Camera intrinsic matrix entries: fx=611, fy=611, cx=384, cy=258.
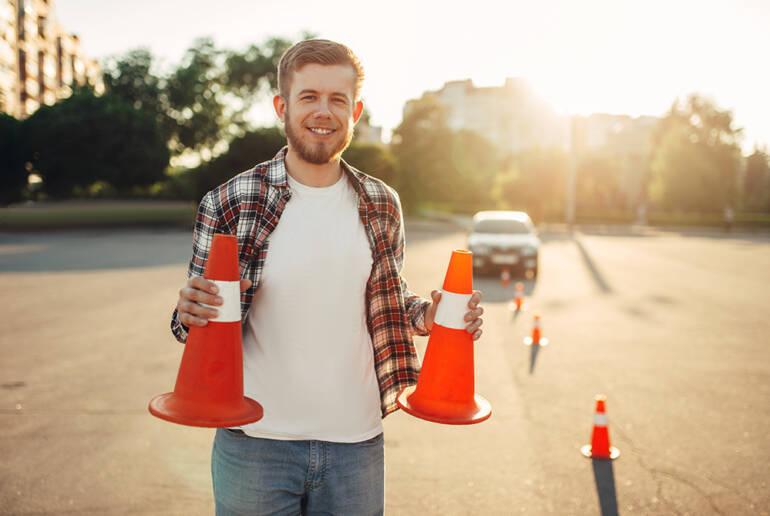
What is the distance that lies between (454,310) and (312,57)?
0.97 meters

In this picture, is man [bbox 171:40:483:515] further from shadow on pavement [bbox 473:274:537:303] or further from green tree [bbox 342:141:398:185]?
green tree [bbox 342:141:398:185]

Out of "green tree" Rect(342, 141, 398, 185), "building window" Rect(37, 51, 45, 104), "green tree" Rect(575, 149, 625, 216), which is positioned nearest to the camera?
"green tree" Rect(342, 141, 398, 185)

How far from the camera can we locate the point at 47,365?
6422 mm

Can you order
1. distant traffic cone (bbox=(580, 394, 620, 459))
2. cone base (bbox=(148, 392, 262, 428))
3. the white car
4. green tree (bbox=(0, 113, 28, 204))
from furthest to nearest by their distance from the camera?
green tree (bbox=(0, 113, 28, 204))
the white car
distant traffic cone (bbox=(580, 394, 620, 459))
cone base (bbox=(148, 392, 262, 428))

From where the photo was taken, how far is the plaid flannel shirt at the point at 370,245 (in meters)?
1.94

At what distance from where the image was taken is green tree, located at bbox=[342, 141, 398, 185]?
4109cm

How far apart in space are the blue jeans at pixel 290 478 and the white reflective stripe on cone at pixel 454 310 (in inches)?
20.2

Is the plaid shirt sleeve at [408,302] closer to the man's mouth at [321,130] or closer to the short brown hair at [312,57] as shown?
the man's mouth at [321,130]

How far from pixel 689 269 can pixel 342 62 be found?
18.2 meters

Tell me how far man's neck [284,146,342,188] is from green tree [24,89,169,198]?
118 feet

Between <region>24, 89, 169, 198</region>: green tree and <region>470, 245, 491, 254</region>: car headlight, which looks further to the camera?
<region>24, 89, 169, 198</region>: green tree

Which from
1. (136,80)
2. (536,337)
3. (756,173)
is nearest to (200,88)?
(136,80)

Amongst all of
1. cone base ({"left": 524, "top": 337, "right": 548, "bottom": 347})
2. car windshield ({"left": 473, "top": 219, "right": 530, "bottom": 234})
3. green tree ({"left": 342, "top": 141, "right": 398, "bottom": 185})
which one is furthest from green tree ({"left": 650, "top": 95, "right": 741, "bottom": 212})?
cone base ({"left": 524, "top": 337, "right": 548, "bottom": 347})

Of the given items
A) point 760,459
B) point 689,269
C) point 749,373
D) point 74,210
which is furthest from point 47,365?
point 74,210
